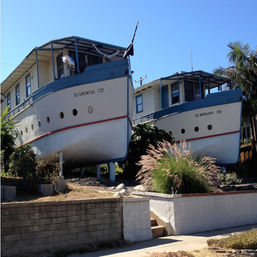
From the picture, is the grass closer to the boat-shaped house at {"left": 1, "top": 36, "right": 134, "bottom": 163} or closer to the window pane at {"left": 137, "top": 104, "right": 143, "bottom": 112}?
the boat-shaped house at {"left": 1, "top": 36, "right": 134, "bottom": 163}

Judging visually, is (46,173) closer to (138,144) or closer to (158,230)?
(158,230)

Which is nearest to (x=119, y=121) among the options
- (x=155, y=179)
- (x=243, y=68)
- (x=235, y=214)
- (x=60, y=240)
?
(x=155, y=179)

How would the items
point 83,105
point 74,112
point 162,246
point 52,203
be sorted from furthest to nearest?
point 74,112
point 83,105
point 162,246
point 52,203

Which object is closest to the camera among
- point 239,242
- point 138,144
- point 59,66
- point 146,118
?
point 239,242

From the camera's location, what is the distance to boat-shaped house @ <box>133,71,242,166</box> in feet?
71.5

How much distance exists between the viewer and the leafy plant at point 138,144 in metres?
20.1

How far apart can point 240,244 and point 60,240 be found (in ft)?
12.6

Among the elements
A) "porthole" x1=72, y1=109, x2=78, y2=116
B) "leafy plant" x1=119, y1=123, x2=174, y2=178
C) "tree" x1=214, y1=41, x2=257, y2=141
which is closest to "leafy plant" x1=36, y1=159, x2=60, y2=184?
"porthole" x1=72, y1=109, x2=78, y2=116

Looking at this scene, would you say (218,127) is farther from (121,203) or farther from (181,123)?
(121,203)

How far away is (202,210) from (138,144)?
9.78m

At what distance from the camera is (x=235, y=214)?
12.2 metres

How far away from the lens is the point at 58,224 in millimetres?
7723

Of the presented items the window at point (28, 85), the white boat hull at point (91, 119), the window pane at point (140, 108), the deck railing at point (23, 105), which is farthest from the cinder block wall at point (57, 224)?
the window pane at point (140, 108)

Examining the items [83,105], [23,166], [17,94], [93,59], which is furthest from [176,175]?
[17,94]
